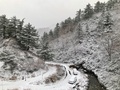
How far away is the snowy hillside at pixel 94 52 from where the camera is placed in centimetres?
3180

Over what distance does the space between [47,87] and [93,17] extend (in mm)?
51251

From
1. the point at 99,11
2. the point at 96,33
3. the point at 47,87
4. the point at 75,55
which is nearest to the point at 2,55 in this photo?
the point at 47,87

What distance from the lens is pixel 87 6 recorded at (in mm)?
69688

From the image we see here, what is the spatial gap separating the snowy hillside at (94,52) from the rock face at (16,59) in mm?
14112

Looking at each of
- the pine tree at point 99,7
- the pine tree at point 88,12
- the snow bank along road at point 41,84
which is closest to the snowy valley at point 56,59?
the snow bank along road at point 41,84

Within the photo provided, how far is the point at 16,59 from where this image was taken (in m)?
29.9

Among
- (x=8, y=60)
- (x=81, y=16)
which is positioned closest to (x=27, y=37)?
(x=8, y=60)

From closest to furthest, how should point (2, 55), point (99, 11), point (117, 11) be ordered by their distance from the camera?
point (2, 55) → point (117, 11) → point (99, 11)

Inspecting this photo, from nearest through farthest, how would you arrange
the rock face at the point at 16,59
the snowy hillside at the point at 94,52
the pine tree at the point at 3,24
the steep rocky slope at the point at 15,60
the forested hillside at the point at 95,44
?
the steep rocky slope at the point at 15,60 → the rock face at the point at 16,59 → the snowy hillside at the point at 94,52 → the forested hillside at the point at 95,44 → the pine tree at the point at 3,24

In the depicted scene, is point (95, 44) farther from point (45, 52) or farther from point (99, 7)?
point (99, 7)

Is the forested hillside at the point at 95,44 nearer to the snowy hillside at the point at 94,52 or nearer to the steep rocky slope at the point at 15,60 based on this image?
the snowy hillside at the point at 94,52

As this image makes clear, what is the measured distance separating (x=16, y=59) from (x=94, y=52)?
25236 mm

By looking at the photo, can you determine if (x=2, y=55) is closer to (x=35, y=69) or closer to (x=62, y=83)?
(x=35, y=69)

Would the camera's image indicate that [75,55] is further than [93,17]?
No
